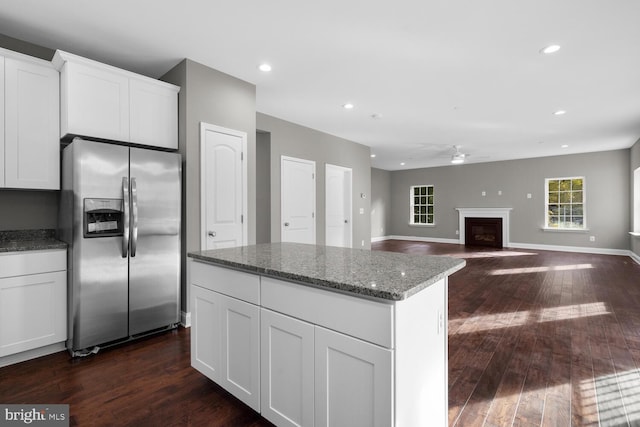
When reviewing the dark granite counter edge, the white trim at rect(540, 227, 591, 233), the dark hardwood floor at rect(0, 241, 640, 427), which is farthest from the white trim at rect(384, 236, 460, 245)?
the dark granite counter edge

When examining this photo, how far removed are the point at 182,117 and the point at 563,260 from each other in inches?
313

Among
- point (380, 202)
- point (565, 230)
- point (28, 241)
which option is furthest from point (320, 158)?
point (565, 230)

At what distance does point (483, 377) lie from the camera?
2.14 m

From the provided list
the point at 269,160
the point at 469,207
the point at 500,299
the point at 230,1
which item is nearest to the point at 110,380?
the point at 230,1

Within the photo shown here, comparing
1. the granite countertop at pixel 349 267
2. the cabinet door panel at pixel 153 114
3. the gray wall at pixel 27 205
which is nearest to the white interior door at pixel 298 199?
the cabinet door panel at pixel 153 114

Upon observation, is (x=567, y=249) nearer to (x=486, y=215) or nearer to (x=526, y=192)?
(x=526, y=192)

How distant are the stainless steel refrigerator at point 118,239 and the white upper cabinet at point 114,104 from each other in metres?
0.25

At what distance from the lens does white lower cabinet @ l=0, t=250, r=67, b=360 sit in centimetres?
226

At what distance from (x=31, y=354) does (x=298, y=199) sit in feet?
12.5

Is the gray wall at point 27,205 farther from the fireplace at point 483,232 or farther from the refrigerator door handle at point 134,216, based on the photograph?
the fireplace at point 483,232

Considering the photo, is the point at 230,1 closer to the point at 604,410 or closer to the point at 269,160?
the point at 269,160

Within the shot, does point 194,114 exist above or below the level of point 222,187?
above

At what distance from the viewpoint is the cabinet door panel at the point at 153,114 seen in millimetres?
2873

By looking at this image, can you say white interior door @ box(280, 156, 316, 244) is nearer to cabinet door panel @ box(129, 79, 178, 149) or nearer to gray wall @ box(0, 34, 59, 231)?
cabinet door panel @ box(129, 79, 178, 149)
